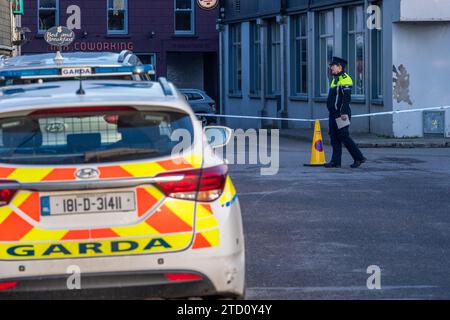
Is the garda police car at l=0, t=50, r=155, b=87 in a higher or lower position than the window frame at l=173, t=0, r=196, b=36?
lower

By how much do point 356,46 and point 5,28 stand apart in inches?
448

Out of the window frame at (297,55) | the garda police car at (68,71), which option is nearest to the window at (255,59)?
the window frame at (297,55)

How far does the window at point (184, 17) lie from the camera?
158 feet

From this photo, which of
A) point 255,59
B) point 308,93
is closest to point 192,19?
point 255,59

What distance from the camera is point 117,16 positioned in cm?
4741

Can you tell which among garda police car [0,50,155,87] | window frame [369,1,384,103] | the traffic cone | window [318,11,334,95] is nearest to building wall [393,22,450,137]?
window frame [369,1,384,103]

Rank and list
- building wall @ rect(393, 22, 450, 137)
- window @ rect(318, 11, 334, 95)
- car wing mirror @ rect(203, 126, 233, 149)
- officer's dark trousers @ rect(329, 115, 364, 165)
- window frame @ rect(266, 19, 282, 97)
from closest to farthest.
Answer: car wing mirror @ rect(203, 126, 233, 149) → officer's dark trousers @ rect(329, 115, 364, 165) → building wall @ rect(393, 22, 450, 137) → window @ rect(318, 11, 334, 95) → window frame @ rect(266, 19, 282, 97)

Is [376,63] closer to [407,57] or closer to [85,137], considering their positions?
[407,57]

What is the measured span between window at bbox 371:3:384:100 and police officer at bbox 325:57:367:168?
27.3 ft

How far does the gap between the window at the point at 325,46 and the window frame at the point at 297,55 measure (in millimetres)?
1262

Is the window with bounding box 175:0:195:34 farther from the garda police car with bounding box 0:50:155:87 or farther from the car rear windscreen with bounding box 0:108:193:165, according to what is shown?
the car rear windscreen with bounding box 0:108:193:165

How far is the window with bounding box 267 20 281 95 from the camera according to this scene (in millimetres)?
36719

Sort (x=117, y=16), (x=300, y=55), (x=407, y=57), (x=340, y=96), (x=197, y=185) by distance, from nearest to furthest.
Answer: (x=197, y=185) → (x=340, y=96) → (x=407, y=57) → (x=300, y=55) → (x=117, y=16)
